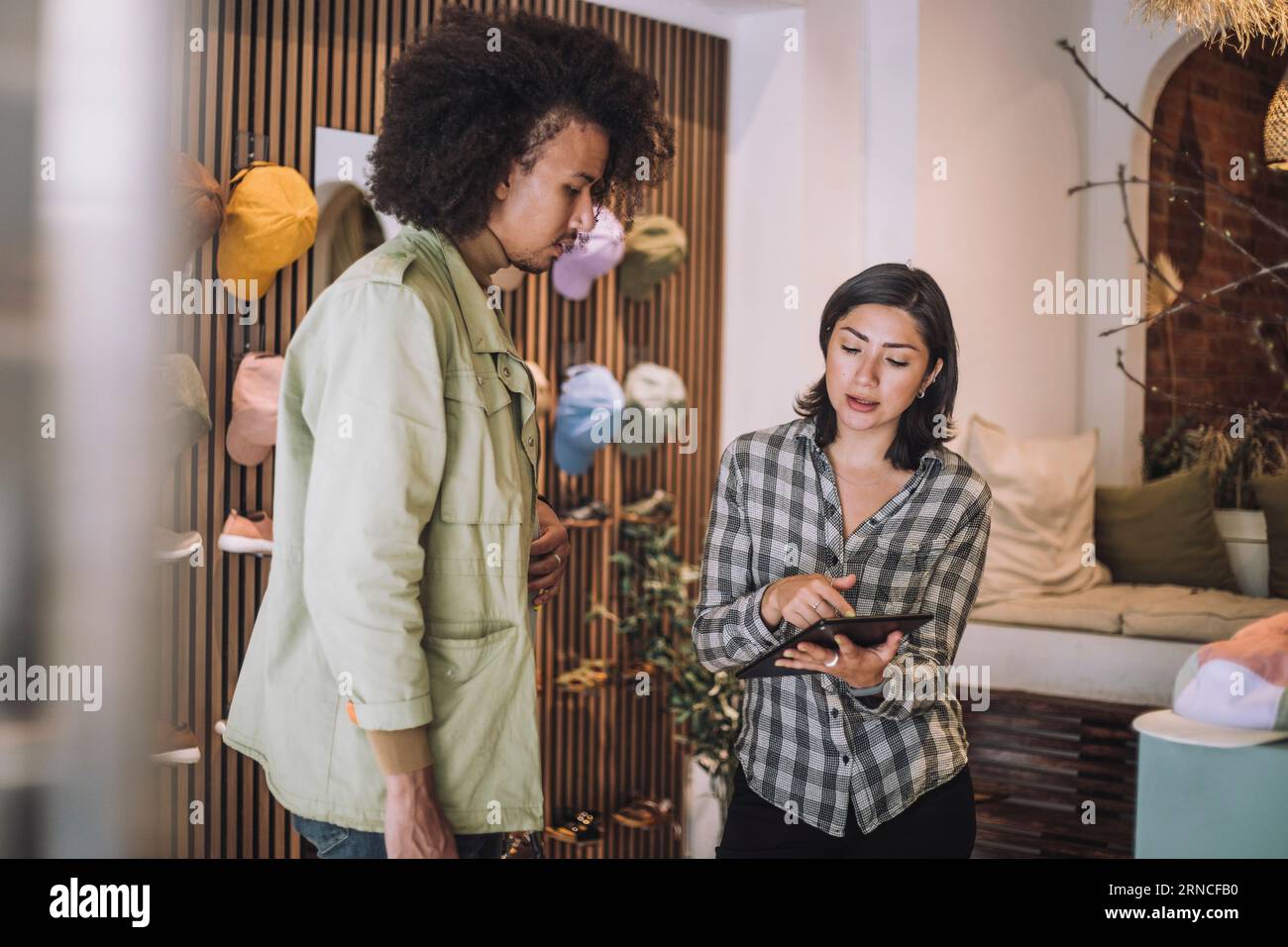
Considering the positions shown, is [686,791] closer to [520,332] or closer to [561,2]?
[520,332]

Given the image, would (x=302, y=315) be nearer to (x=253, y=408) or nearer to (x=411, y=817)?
(x=253, y=408)

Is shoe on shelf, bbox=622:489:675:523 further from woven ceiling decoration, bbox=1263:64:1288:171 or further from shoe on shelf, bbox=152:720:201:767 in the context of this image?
woven ceiling decoration, bbox=1263:64:1288:171

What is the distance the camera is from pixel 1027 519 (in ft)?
15.1

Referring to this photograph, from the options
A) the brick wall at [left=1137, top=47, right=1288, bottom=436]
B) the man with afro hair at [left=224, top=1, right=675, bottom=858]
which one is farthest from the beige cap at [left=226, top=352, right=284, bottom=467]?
the brick wall at [left=1137, top=47, right=1288, bottom=436]

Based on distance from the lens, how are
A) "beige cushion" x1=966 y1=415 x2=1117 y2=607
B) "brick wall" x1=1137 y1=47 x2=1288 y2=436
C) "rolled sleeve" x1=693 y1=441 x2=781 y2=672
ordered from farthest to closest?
"brick wall" x1=1137 y1=47 x2=1288 y2=436 < "beige cushion" x1=966 y1=415 x2=1117 y2=607 < "rolled sleeve" x1=693 y1=441 x2=781 y2=672

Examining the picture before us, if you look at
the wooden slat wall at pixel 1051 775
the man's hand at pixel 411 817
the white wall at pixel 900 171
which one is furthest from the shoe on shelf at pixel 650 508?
the man's hand at pixel 411 817

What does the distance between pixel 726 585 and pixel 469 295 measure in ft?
2.62

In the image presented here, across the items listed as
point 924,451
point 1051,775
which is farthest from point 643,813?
point 924,451

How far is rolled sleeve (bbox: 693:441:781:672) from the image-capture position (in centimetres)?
207

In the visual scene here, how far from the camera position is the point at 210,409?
3.34 meters

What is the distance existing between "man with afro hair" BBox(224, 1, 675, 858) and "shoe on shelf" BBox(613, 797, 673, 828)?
275 cm

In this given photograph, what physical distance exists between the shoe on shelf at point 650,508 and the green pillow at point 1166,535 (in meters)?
1.77
